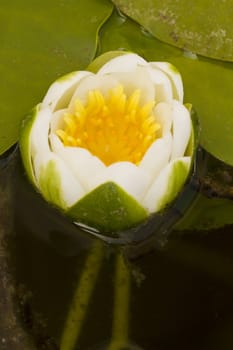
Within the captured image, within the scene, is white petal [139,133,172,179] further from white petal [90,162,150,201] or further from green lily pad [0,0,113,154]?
green lily pad [0,0,113,154]

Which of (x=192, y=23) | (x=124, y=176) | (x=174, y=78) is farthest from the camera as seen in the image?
(x=192, y=23)

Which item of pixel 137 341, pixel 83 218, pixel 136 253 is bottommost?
pixel 137 341

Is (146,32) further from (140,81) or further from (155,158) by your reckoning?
(155,158)

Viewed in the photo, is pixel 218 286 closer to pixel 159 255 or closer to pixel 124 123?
pixel 159 255

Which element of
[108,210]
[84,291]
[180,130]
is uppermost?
[180,130]

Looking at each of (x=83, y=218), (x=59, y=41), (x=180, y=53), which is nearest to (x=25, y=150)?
(x=83, y=218)

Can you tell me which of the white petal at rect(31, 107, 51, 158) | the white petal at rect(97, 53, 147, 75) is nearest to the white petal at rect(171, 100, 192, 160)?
the white petal at rect(97, 53, 147, 75)

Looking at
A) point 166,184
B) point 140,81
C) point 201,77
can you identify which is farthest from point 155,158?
point 201,77
